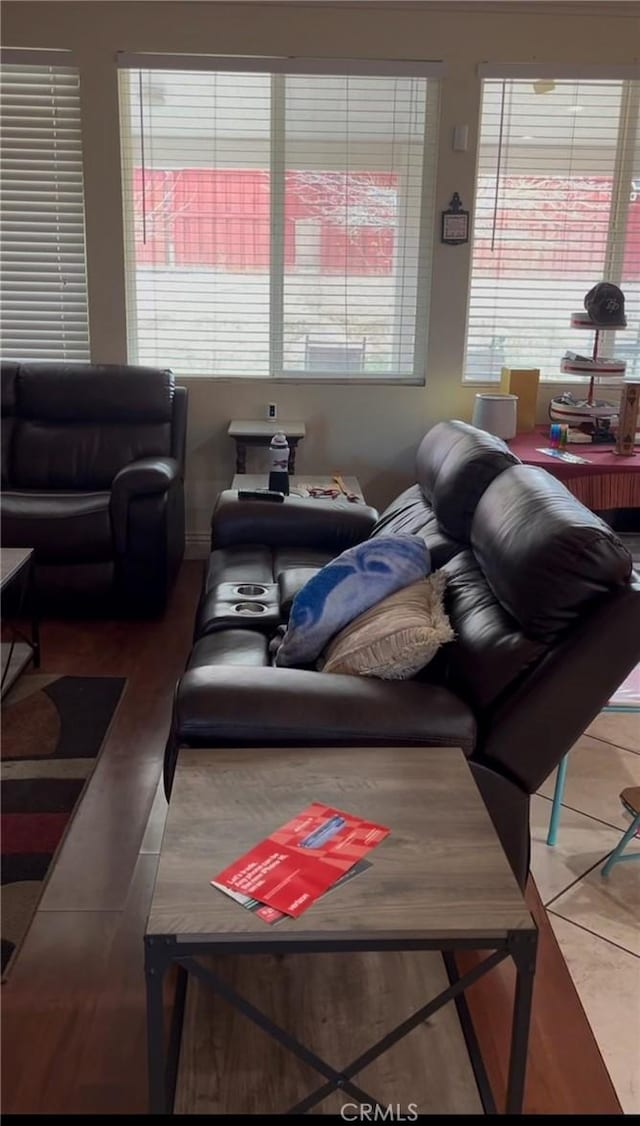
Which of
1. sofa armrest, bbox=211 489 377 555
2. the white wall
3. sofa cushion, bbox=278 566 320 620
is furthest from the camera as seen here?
the white wall

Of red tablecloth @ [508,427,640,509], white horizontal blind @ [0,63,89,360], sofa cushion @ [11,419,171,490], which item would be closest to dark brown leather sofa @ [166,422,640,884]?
red tablecloth @ [508,427,640,509]

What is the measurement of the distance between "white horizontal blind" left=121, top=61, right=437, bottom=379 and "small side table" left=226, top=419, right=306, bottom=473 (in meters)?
0.27

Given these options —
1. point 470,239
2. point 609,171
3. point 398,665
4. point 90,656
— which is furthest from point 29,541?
point 609,171

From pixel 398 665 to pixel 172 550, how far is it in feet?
7.02

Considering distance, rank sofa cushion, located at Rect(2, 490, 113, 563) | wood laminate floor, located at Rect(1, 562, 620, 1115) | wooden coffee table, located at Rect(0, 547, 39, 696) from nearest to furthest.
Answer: wood laminate floor, located at Rect(1, 562, 620, 1115)
wooden coffee table, located at Rect(0, 547, 39, 696)
sofa cushion, located at Rect(2, 490, 113, 563)

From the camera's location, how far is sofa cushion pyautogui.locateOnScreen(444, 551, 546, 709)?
1.87 m

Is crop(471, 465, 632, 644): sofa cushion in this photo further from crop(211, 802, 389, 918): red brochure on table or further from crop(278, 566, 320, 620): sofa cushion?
crop(278, 566, 320, 620): sofa cushion

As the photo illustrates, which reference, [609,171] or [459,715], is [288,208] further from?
[459,715]

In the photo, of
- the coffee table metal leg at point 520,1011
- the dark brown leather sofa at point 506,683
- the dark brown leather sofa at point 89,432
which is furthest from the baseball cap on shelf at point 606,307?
the coffee table metal leg at point 520,1011

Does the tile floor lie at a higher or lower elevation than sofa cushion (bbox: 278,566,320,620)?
lower

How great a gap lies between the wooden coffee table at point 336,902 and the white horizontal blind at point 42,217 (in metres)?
3.27

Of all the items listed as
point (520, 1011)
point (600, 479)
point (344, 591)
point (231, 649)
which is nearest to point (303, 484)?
point (600, 479)

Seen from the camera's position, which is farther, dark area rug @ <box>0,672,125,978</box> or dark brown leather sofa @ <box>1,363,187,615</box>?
dark brown leather sofa @ <box>1,363,187,615</box>

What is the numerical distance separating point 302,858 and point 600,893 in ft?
3.52
